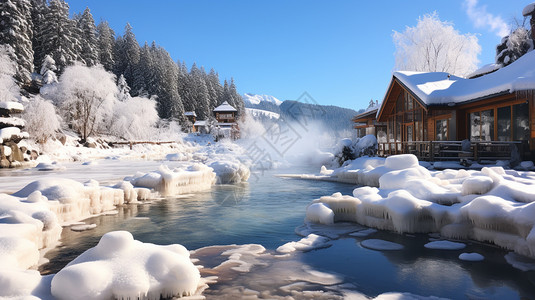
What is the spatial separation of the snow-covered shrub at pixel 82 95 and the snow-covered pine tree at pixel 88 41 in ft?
39.1

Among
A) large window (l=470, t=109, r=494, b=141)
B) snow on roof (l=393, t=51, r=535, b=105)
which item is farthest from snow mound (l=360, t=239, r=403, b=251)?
large window (l=470, t=109, r=494, b=141)

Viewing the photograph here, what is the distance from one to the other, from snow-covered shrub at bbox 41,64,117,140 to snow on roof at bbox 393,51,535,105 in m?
29.0

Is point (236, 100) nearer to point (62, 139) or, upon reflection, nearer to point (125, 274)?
point (62, 139)

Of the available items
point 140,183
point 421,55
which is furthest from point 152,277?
point 421,55

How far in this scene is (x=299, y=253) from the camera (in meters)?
5.92

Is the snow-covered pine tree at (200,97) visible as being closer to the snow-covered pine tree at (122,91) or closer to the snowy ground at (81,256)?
the snow-covered pine tree at (122,91)

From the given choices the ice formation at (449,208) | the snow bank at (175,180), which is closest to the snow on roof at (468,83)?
the ice formation at (449,208)

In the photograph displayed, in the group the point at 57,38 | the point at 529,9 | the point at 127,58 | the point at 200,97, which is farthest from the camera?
the point at 200,97

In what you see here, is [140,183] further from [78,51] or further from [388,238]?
[78,51]

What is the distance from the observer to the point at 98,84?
33969mm

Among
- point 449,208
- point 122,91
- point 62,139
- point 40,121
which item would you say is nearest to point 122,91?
point 122,91

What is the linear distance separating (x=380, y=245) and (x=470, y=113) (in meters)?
13.4

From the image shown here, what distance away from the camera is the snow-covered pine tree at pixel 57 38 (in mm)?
39781

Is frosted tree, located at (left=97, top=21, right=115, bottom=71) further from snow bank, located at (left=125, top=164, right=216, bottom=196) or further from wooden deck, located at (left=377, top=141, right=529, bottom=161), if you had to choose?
wooden deck, located at (left=377, top=141, right=529, bottom=161)
